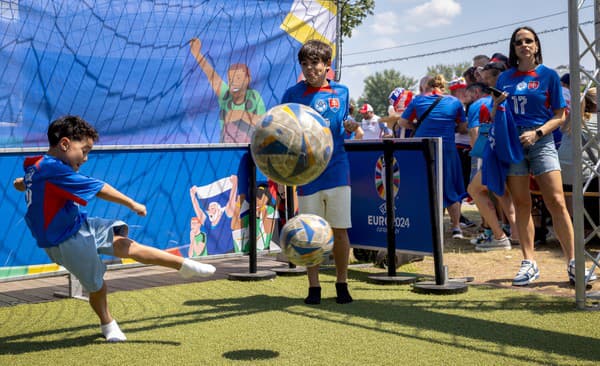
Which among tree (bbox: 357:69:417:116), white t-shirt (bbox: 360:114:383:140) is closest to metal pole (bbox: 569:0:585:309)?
white t-shirt (bbox: 360:114:383:140)

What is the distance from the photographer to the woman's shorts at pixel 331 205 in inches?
237

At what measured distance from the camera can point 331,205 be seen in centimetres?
603

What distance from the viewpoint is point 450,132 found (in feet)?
30.0

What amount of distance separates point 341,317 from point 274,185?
3281 millimetres

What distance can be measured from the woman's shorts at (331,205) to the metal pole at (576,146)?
179cm

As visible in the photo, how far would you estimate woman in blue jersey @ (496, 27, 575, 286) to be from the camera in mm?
6320

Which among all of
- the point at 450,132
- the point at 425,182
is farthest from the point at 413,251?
the point at 450,132

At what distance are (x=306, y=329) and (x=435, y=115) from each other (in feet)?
→ 15.1

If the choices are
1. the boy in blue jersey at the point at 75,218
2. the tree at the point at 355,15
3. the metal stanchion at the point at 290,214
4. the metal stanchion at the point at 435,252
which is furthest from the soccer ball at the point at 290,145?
the tree at the point at 355,15

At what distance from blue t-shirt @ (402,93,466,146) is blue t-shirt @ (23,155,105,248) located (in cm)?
512

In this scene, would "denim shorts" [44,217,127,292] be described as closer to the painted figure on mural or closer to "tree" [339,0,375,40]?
the painted figure on mural

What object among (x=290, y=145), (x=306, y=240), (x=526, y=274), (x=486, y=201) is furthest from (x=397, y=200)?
(x=290, y=145)

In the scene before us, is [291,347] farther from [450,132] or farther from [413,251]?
[450,132]

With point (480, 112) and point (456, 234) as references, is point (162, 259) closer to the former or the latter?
point (480, 112)
